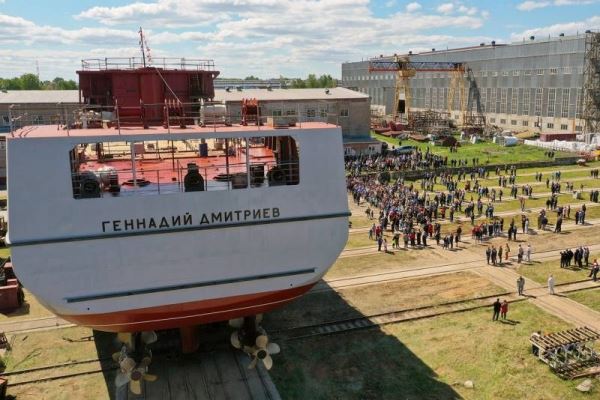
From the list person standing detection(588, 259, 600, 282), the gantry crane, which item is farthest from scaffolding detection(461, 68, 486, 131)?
person standing detection(588, 259, 600, 282)

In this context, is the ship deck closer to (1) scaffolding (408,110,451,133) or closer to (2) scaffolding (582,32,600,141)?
(2) scaffolding (582,32,600,141)

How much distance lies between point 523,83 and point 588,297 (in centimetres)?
5966

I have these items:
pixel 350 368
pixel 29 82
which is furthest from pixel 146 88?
pixel 29 82

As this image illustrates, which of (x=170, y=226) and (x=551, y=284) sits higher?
(x=170, y=226)

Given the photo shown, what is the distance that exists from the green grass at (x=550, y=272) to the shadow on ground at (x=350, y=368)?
8.70 meters

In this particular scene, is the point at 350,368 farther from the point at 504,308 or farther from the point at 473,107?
the point at 473,107

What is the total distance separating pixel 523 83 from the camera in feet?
230

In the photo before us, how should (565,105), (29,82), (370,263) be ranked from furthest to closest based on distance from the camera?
(29,82)
(565,105)
(370,263)

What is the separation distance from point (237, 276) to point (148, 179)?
12.7 feet

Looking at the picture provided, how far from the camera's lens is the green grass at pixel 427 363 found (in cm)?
1305

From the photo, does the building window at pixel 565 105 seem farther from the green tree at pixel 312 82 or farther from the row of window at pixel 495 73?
the green tree at pixel 312 82

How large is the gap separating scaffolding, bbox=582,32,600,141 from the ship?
5860 centimetres

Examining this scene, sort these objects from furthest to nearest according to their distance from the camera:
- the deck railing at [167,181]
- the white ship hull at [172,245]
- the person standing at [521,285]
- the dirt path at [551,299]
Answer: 1. the person standing at [521,285]
2. the dirt path at [551,299]
3. the deck railing at [167,181]
4. the white ship hull at [172,245]

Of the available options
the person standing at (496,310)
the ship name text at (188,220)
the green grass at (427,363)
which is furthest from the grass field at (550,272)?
the ship name text at (188,220)
